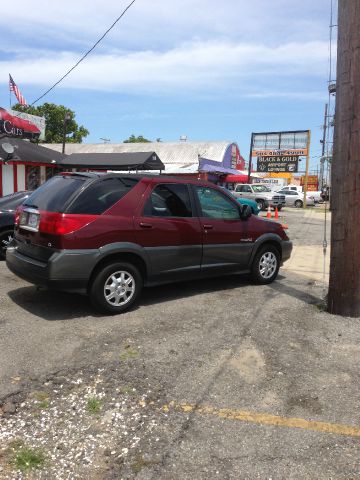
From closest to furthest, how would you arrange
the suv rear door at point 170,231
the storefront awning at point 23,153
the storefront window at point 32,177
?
the suv rear door at point 170,231 < the storefront awning at point 23,153 < the storefront window at point 32,177

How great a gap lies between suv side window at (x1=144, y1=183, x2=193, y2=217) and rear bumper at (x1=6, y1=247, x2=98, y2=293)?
3.41 ft

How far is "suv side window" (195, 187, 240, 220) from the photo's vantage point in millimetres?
6445

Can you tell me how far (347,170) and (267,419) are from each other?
3.25 metres

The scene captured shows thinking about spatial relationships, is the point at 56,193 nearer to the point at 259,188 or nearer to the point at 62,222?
the point at 62,222

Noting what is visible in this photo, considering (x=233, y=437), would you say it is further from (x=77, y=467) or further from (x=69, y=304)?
(x=69, y=304)

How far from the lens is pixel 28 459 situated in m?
2.79

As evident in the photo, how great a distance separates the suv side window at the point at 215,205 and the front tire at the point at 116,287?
4.78ft

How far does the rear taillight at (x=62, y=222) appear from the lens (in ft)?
16.6

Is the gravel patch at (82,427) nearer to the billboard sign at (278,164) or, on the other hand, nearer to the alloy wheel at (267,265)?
the alloy wheel at (267,265)

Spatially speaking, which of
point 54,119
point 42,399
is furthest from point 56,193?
point 54,119

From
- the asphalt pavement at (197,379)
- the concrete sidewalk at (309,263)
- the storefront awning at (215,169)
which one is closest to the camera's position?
the asphalt pavement at (197,379)

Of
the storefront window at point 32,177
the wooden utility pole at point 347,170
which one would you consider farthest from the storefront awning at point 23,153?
the wooden utility pole at point 347,170

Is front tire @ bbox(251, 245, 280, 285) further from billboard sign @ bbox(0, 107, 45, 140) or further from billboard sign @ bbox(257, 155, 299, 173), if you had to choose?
billboard sign @ bbox(257, 155, 299, 173)

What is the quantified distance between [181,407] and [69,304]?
112 inches
